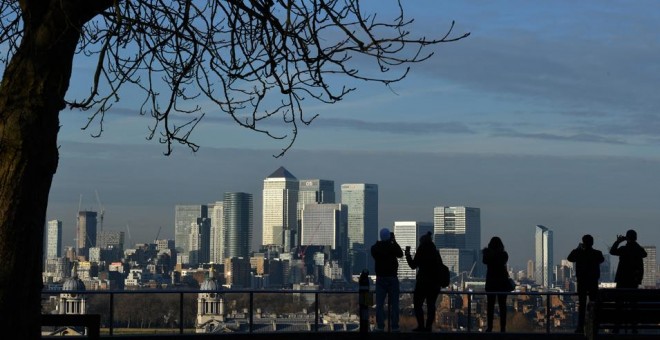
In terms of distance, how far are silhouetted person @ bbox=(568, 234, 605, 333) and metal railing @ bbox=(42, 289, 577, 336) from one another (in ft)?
0.85

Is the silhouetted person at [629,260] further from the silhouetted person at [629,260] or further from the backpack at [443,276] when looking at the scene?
the backpack at [443,276]

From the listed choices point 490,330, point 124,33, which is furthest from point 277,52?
point 490,330

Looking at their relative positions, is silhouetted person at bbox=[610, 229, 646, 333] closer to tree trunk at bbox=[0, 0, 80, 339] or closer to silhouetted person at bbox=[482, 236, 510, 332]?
silhouetted person at bbox=[482, 236, 510, 332]

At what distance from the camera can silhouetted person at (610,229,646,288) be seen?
22.2 meters

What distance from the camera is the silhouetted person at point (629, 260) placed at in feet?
72.9

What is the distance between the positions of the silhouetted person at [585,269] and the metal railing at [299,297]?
259 mm

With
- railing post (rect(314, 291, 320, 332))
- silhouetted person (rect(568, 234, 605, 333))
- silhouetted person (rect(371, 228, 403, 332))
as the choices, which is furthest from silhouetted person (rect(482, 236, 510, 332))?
railing post (rect(314, 291, 320, 332))

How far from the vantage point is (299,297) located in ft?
74.6

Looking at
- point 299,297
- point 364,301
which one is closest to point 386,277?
point 364,301

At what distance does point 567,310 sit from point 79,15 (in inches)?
510

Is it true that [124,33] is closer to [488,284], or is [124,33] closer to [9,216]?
[9,216]

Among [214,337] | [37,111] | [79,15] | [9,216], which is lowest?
[214,337]

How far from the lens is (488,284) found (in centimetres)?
2389

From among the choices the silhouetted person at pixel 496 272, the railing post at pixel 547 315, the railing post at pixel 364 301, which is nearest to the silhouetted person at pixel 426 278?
the silhouetted person at pixel 496 272
